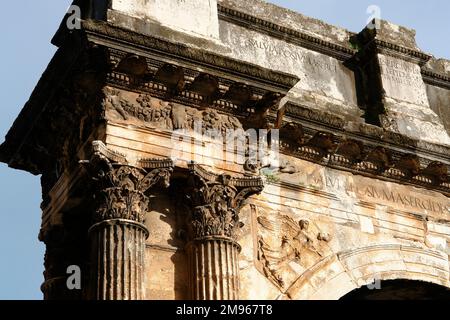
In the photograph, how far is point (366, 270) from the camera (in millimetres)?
11375

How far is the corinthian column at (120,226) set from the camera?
362 inches

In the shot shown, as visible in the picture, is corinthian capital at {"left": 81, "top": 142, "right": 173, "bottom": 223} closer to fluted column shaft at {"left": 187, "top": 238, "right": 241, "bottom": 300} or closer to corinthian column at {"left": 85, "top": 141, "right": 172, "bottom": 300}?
corinthian column at {"left": 85, "top": 141, "right": 172, "bottom": 300}

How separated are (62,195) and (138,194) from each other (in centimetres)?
150

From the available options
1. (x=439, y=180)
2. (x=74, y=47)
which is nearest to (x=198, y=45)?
(x=74, y=47)

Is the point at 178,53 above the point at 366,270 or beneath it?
above

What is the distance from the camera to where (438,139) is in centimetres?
1273

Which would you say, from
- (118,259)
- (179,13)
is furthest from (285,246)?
(179,13)

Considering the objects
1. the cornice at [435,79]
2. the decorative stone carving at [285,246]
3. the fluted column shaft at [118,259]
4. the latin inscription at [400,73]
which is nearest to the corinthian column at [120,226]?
the fluted column shaft at [118,259]

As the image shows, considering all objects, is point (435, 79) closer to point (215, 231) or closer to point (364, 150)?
point (364, 150)

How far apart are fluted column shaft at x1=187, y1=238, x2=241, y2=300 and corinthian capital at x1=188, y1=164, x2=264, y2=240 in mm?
104

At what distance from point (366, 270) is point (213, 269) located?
2.43 metres

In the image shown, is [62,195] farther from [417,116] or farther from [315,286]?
[417,116]

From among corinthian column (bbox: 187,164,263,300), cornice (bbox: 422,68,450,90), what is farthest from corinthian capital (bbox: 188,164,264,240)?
cornice (bbox: 422,68,450,90)

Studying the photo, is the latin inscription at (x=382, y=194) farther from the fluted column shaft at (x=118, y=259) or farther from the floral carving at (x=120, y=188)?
the fluted column shaft at (x=118, y=259)
